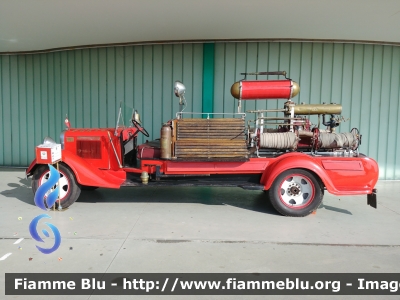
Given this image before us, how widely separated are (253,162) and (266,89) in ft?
3.99

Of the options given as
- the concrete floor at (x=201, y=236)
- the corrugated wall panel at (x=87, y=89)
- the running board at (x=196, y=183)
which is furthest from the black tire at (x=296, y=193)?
the corrugated wall panel at (x=87, y=89)

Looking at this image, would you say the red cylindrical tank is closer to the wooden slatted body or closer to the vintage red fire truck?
the vintage red fire truck

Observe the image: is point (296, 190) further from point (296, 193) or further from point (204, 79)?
point (204, 79)

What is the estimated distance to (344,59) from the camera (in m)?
8.12

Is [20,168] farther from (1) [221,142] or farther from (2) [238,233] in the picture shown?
(2) [238,233]

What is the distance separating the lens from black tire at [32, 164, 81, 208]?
5363 mm

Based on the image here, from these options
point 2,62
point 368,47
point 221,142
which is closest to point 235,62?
point 368,47

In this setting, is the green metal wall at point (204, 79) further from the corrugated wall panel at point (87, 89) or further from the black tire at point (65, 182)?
the black tire at point (65, 182)

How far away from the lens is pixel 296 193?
17.0 feet

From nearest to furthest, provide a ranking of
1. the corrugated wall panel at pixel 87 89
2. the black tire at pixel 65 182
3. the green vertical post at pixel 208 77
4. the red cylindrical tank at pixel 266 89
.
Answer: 1. the black tire at pixel 65 182
2. the red cylindrical tank at pixel 266 89
3. the green vertical post at pixel 208 77
4. the corrugated wall panel at pixel 87 89

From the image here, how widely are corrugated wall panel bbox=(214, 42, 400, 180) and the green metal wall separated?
0.02 m

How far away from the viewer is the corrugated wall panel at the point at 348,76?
8.10 metres

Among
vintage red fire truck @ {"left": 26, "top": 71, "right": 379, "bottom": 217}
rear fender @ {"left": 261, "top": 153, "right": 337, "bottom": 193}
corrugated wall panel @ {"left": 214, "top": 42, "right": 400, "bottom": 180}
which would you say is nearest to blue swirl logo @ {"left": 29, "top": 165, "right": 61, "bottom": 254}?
vintage red fire truck @ {"left": 26, "top": 71, "right": 379, "bottom": 217}

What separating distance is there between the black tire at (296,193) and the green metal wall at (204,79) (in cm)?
352
